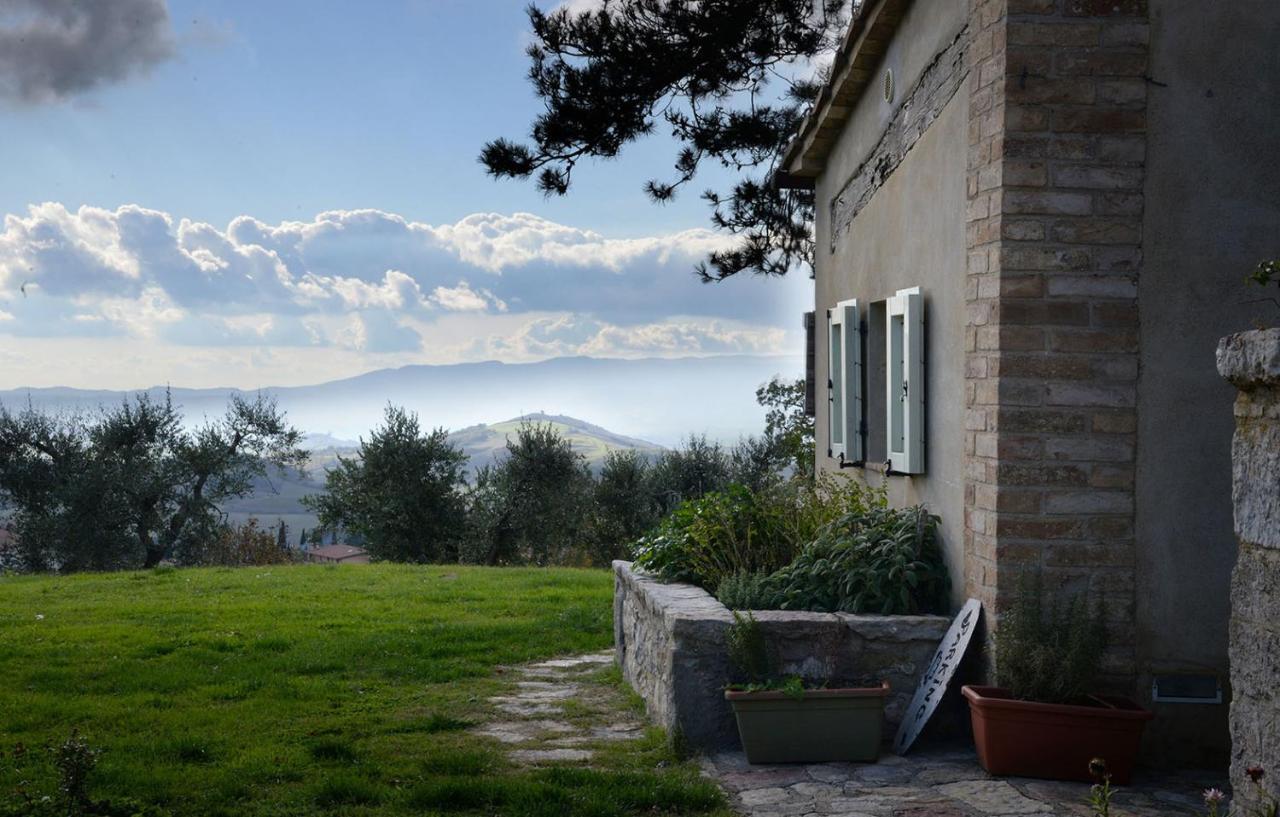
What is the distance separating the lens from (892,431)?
6.64 meters

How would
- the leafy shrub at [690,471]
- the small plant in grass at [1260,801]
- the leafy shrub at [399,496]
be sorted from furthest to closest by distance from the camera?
the leafy shrub at [690,471]
the leafy shrub at [399,496]
the small plant in grass at [1260,801]

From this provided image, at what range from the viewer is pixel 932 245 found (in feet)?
20.0

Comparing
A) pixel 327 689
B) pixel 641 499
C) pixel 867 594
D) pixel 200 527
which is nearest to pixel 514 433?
pixel 641 499

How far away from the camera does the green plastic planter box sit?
5035 mm

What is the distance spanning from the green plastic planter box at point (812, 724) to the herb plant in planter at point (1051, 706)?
1.48 ft

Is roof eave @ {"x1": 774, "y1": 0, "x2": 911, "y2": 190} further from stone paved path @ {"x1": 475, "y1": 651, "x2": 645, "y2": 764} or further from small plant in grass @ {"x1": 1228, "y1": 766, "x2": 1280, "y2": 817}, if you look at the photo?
small plant in grass @ {"x1": 1228, "y1": 766, "x2": 1280, "y2": 817}

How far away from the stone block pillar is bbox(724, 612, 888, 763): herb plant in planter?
1773 millimetres

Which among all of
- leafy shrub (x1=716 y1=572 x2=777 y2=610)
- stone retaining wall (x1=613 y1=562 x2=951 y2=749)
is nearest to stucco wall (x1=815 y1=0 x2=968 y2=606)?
stone retaining wall (x1=613 y1=562 x2=951 y2=749)

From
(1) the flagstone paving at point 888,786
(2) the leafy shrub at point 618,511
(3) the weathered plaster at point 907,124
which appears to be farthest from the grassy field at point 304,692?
(2) the leafy shrub at point 618,511

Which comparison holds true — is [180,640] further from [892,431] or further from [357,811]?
[892,431]

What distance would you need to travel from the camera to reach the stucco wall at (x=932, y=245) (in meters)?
5.62

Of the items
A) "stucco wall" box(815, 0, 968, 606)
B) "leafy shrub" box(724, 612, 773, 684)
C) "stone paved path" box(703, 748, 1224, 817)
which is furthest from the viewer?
"stucco wall" box(815, 0, 968, 606)

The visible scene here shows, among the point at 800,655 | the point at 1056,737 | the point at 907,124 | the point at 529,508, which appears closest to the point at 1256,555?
the point at 1056,737

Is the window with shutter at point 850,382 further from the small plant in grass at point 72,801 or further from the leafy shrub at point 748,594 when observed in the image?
the small plant in grass at point 72,801
